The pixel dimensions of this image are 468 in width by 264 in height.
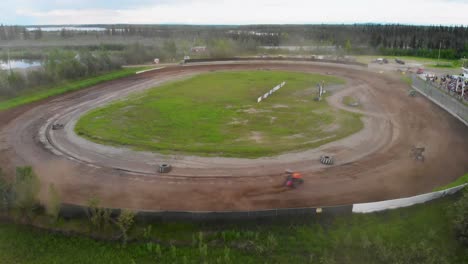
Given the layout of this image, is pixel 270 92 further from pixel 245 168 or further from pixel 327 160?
pixel 245 168

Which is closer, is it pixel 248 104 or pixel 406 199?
pixel 406 199

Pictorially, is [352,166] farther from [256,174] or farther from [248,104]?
[248,104]

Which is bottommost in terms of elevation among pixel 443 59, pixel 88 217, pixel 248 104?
pixel 88 217

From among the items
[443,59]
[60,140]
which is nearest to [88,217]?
[60,140]

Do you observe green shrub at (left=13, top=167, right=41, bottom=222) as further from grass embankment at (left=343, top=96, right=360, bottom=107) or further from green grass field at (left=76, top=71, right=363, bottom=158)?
grass embankment at (left=343, top=96, right=360, bottom=107)

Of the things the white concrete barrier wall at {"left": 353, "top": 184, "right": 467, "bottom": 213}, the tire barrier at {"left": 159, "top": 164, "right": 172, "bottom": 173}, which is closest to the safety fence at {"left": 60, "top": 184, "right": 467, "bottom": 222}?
the white concrete barrier wall at {"left": 353, "top": 184, "right": 467, "bottom": 213}

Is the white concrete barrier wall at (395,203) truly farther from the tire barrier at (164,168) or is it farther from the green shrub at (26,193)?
the green shrub at (26,193)

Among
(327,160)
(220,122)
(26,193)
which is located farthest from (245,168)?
(26,193)
